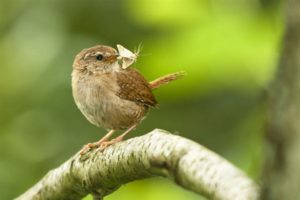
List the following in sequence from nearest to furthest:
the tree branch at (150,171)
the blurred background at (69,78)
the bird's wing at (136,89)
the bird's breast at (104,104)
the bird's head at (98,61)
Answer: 1. the tree branch at (150,171)
2. the blurred background at (69,78)
3. the bird's breast at (104,104)
4. the bird's wing at (136,89)
5. the bird's head at (98,61)

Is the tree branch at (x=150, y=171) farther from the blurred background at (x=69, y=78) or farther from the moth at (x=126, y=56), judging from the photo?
the moth at (x=126, y=56)

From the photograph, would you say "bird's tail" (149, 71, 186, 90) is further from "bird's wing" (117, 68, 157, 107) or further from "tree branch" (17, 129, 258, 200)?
"tree branch" (17, 129, 258, 200)

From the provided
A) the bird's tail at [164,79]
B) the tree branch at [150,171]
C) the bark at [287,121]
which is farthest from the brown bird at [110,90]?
the bark at [287,121]

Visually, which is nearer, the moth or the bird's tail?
the bird's tail

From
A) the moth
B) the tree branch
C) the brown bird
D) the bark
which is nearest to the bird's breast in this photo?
the brown bird

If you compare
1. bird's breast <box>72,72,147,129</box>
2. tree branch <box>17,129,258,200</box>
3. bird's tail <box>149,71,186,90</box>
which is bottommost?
tree branch <box>17,129,258,200</box>

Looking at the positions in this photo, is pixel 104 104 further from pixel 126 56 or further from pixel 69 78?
pixel 69 78
